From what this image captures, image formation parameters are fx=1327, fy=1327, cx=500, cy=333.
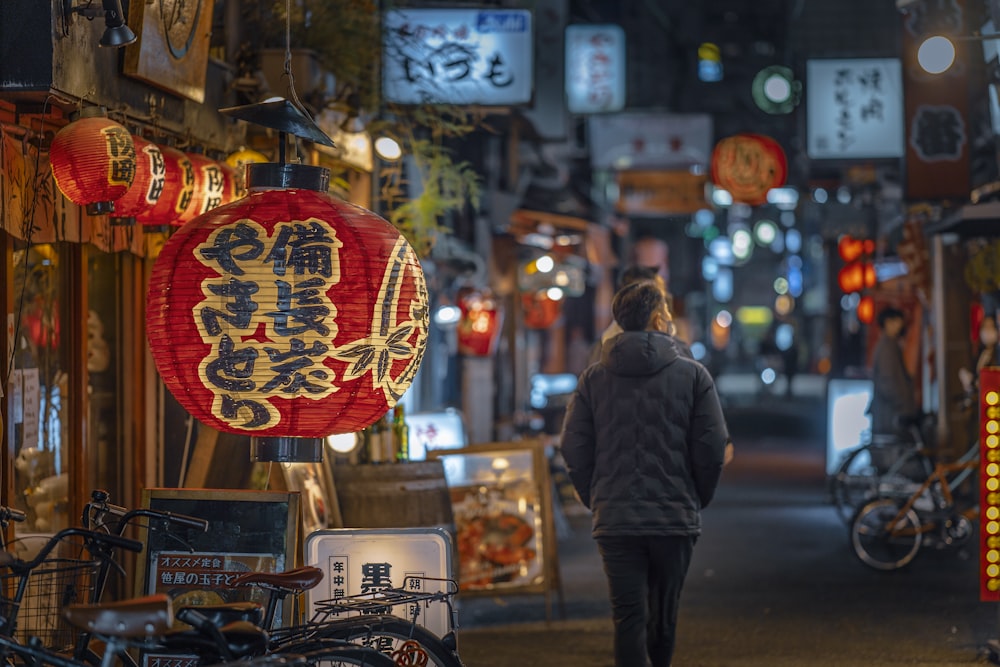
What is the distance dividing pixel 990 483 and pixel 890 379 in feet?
27.9

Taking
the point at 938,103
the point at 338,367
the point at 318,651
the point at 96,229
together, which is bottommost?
the point at 318,651

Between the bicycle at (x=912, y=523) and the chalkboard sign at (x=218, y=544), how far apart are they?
815 cm

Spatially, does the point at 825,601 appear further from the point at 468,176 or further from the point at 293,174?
the point at 293,174

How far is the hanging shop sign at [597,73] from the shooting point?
990 inches

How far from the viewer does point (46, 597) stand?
716 centimetres

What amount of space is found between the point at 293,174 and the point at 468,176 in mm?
5777

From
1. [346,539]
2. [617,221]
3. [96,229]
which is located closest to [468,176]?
[96,229]

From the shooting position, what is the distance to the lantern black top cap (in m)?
6.14

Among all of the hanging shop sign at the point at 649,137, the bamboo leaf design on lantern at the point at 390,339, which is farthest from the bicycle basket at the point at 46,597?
the hanging shop sign at the point at 649,137

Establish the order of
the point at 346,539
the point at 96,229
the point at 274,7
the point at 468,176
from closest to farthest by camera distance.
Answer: the point at 346,539 → the point at 96,229 → the point at 274,7 → the point at 468,176

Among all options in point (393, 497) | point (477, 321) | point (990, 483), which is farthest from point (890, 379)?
point (393, 497)

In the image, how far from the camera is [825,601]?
12.1 m

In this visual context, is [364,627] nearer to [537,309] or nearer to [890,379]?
[890,379]

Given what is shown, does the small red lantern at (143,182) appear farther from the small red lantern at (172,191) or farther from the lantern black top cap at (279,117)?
the lantern black top cap at (279,117)
